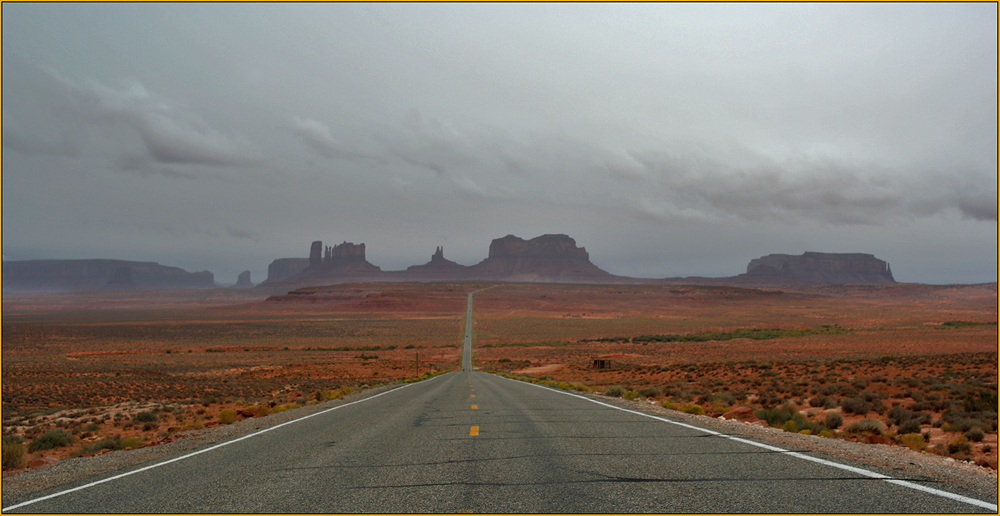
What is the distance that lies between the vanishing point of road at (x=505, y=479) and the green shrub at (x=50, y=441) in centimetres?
918

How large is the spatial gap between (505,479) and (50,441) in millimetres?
15513

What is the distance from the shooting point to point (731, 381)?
28062 millimetres

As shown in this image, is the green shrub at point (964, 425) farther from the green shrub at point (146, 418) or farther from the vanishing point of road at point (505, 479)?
the green shrub at point (146, 418)

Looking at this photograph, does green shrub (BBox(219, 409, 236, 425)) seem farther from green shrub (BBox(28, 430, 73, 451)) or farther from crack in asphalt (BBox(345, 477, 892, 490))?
crack in asphalt (BBox(345, 477, 892, 490))

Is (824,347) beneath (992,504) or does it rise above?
beneath

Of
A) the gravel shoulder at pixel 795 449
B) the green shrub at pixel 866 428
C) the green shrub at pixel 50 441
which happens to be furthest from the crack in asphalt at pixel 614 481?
the green shrub at pixel 50 441

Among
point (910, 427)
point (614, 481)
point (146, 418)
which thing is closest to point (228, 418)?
point (146, 418)

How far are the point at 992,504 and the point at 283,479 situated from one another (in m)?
6.86

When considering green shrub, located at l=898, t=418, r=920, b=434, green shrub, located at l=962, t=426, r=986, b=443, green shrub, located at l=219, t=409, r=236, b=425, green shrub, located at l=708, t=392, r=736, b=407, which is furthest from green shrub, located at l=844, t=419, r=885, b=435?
green shrub, located at l=219, t=409, r=236, b=425

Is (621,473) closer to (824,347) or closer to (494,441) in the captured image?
(494,441)

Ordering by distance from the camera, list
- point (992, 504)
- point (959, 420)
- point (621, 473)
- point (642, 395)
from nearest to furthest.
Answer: point (992, 504) < point (621, 473) < point (959, 420) < point (642, 395)

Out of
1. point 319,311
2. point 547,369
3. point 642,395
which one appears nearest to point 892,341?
point 547,369

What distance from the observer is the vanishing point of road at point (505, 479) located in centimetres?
496

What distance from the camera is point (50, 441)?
14.9 metres
